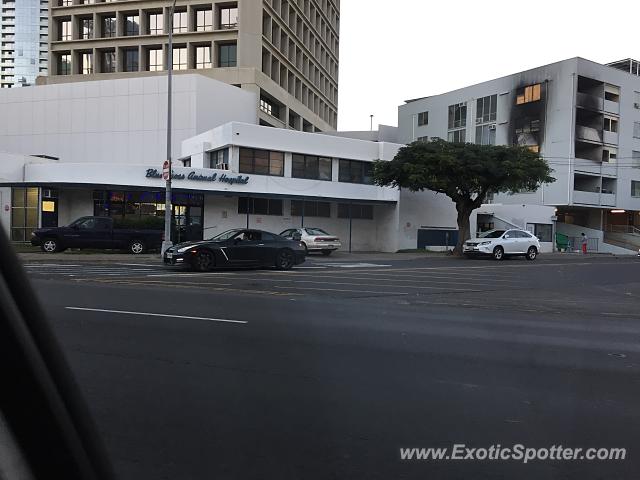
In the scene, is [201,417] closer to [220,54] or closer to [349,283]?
[349,283]

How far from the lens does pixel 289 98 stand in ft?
192

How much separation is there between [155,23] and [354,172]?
3178 centimetres

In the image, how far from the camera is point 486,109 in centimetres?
5641

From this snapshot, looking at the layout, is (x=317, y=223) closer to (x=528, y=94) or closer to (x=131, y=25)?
(x=528, y=94)

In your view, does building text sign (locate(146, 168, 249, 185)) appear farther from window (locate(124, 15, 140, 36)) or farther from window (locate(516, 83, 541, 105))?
window (locate(516, 83, 541, 105))

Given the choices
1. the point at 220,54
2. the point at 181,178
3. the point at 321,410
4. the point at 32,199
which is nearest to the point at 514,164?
the point at 181,178

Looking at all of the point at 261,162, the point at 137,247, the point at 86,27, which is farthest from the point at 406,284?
the point at 86,27

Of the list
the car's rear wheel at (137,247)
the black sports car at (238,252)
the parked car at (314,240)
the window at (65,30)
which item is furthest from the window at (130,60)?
the black sports car at (238,252)

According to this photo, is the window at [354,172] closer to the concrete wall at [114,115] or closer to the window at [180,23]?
the concrete wall at [114,115]

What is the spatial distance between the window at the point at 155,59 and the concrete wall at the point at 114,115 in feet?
25.6

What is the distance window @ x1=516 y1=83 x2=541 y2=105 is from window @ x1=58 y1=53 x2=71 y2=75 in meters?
46.1

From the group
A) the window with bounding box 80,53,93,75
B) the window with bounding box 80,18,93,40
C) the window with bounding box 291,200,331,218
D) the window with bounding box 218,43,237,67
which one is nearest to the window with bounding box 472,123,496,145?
the window with bounding box 218,43,237,67

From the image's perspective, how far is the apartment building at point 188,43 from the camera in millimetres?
49656

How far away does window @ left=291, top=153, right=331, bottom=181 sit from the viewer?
32.5m
